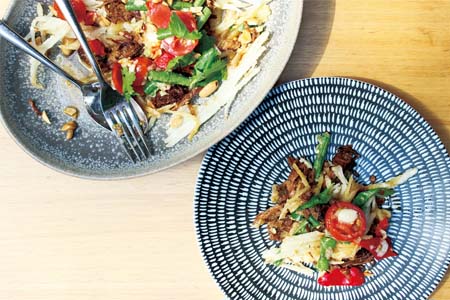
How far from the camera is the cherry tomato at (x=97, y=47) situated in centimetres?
146

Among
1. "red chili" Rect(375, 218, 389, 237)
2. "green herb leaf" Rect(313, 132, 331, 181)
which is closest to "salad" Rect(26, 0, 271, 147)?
"green herb leaf" Rect(313, 132, 331, 181)

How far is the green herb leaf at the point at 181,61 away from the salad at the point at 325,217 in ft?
1.16

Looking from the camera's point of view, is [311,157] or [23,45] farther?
[311,157]

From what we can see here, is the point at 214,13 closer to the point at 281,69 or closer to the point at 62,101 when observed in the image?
the point at 281,69

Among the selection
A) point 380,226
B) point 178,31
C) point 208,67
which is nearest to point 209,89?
point 208,67

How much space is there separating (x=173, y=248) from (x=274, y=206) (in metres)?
0.29

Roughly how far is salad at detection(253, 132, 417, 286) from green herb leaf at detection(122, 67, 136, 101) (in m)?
0.44

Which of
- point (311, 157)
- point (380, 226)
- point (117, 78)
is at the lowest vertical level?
point (380, 226)

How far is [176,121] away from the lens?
4.76 ft

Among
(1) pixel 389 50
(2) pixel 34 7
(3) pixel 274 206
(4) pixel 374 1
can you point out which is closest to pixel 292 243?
(3) pixel 274 206

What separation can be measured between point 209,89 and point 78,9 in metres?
0.39

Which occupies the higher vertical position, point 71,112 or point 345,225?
point 71,112

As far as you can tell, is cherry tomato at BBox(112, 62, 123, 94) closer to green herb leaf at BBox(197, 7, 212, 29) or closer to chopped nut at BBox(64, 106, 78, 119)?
chopped nut at BBox(64, 106, 78, 119)

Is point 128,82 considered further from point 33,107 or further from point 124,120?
point 33,107
